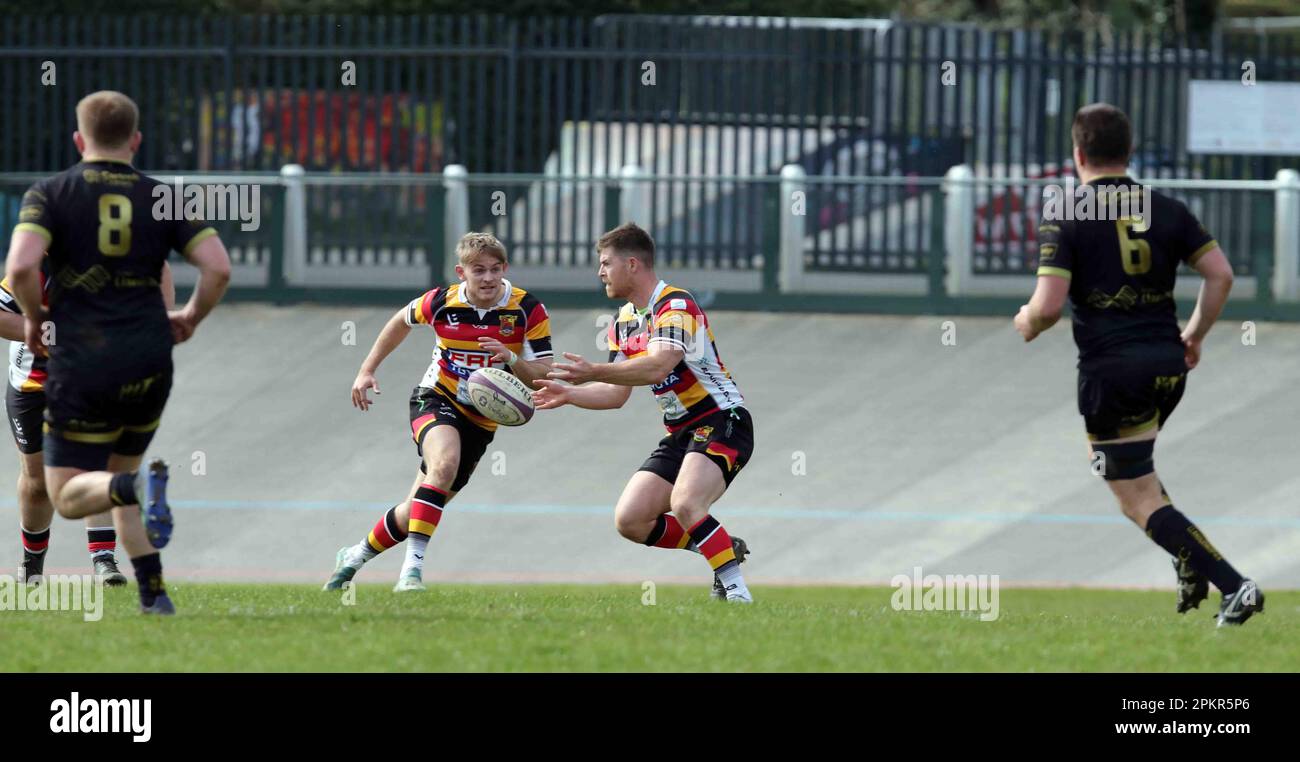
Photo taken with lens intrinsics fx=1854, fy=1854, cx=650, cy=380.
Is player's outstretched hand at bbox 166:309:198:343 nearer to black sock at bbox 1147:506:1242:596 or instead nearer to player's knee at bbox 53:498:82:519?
player's knee at bbox 53:498:82:519

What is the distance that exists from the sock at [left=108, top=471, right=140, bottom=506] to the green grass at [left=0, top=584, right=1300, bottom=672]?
20.7 inches

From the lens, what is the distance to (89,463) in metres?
7.43

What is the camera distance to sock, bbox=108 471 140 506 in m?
7.10

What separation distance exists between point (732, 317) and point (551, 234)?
7.73 ft

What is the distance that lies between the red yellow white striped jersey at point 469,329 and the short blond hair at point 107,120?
2530mm

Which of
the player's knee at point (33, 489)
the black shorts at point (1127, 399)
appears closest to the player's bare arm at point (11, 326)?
the player's knee at point (33, 489)

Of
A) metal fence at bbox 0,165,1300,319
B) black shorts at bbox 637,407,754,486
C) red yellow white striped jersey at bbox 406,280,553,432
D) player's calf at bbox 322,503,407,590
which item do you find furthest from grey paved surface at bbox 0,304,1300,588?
black shorts at bbox 637,407,754,486

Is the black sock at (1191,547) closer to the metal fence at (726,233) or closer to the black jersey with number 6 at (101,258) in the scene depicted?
the black jersey with number 6 at (101,258)

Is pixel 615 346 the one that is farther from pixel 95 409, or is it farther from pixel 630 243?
pixel 95 409

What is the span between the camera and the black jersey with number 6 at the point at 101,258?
7.19m

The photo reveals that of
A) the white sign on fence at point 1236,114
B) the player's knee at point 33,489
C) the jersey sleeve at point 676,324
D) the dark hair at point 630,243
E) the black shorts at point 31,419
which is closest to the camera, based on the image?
the jersey sleeve at point 676,324

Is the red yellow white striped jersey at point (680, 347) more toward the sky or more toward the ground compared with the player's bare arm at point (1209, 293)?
more toward the ground
